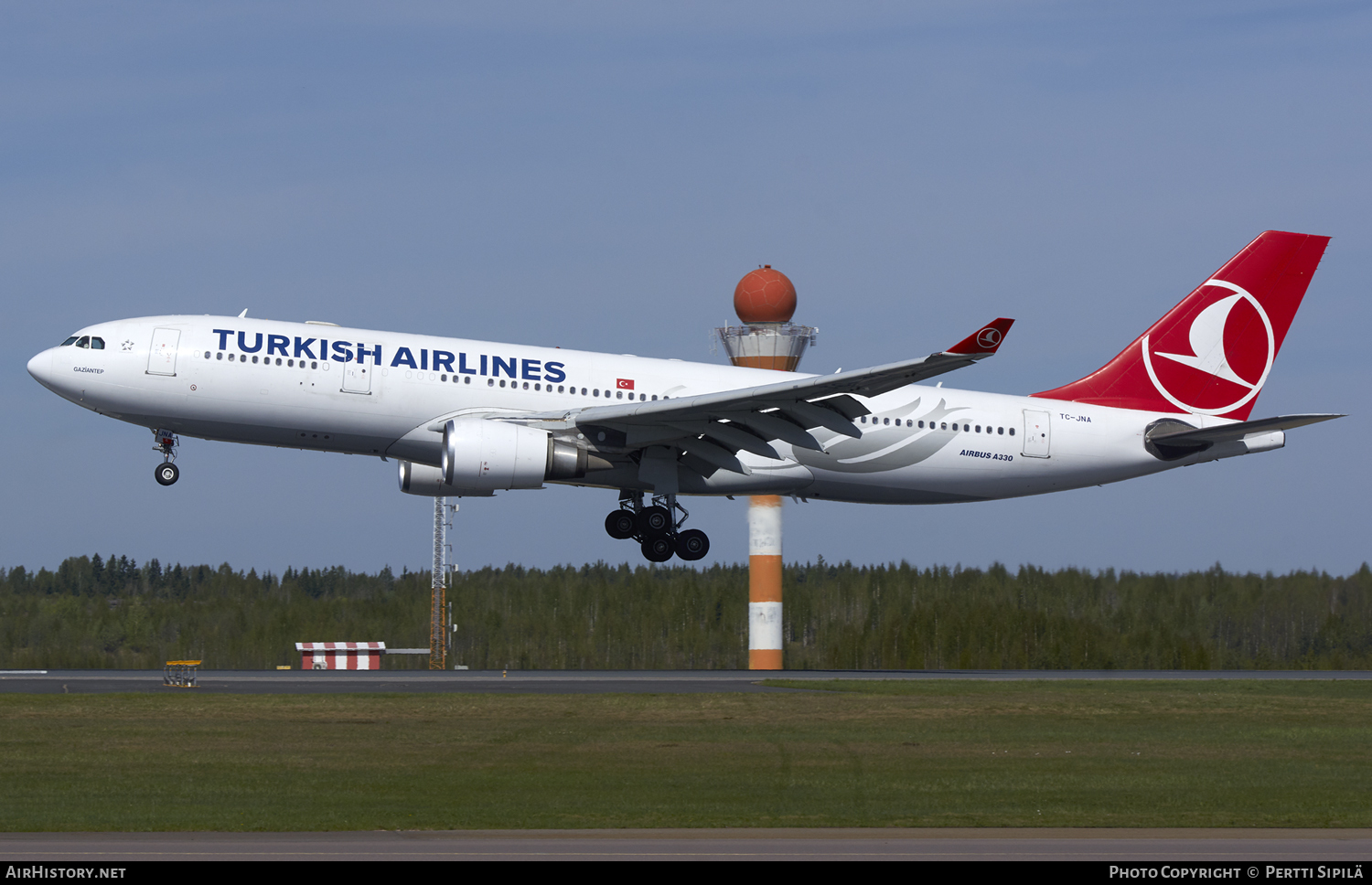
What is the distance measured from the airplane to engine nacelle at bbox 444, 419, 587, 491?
4cm

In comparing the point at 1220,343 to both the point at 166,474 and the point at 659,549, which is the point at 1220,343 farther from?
the point at 166,474

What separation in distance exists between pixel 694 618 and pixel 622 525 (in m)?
43.9

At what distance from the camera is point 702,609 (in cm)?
8162

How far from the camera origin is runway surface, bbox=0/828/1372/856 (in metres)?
17.0

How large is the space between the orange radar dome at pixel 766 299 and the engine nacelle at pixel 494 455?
3329 centimetres

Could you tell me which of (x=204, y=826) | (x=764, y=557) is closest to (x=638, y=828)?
(x=204, y=826)

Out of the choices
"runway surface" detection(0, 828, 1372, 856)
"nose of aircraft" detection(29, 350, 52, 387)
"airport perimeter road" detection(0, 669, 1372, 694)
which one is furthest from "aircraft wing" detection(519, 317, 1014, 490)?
"runway surface" detection(0, 828, 1372, 856)

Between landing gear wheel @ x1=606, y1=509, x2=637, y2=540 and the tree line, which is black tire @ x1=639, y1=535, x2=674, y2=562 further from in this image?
the tree line

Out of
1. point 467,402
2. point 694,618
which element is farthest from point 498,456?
point 694,618

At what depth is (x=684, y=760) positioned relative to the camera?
28578 mm

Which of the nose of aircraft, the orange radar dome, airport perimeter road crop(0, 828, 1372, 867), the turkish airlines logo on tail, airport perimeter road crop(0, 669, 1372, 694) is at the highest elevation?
the orange radar dome

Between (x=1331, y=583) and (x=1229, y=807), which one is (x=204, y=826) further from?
(x=1331, y=583)

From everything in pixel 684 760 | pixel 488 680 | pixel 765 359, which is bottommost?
pixel 684 760

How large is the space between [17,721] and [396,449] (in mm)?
9646
